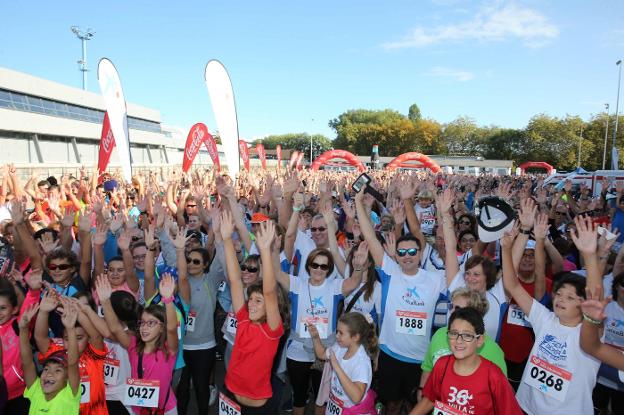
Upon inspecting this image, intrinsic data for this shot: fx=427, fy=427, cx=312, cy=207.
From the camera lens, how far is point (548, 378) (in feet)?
8.38

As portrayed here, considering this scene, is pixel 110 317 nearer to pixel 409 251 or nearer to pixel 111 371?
pixel 111 371

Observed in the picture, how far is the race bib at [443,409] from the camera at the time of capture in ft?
7.45

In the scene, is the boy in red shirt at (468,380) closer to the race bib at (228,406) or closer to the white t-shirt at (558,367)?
the white t-shirt at (558,367)

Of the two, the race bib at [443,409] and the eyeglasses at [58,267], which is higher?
the eyeglasses at [58,267]

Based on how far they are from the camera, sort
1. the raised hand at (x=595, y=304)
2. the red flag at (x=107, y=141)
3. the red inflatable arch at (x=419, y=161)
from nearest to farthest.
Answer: the raised hand at (x=595, y=304) < the red flag at (x=107, y=141) < the red inflatable arch at (x=419, y=161)

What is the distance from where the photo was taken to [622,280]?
10.4 feet

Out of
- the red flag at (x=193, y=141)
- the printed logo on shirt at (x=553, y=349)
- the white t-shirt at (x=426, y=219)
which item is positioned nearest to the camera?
the printed logo on shirt at (x=553, y=349)

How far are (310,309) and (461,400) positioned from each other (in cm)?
143

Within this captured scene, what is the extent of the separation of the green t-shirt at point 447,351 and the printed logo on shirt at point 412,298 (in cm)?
48

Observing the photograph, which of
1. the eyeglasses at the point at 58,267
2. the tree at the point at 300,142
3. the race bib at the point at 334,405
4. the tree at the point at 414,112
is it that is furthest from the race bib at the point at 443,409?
the tree at the point at 414,112

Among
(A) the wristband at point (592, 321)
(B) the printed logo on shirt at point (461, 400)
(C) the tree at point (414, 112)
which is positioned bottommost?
(B) the printed logo on shirt at point (461, 400)

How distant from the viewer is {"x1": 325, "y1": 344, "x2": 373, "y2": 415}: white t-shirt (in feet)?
9.28

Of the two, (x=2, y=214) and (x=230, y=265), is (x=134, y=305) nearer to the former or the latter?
(x=230, y=265)

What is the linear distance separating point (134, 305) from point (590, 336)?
2997 millimetres
